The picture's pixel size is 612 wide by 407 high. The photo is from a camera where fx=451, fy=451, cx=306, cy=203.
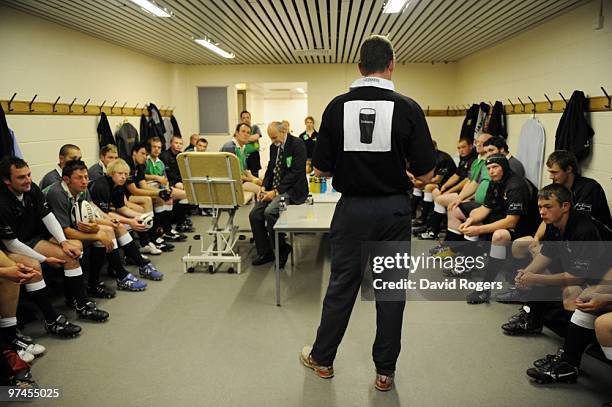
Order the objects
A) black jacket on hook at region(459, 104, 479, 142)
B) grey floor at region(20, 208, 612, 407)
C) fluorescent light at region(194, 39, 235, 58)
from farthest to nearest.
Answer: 1. black jacket on hook at region(459, 104, 479, 142)
2. fluorescent light at region(194, 39, 235, 58)
3. grey floor at region(20, 208, 612, 407)

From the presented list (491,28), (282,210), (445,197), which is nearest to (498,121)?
(491,28)

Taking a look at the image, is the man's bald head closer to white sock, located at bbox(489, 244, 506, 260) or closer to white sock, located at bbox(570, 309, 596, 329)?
white sock, located at bbox(489, 244, 506, 260)

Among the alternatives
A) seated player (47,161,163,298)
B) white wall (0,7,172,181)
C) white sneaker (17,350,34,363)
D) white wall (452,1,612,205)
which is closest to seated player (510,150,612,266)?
Answer: white wall (452,1,612,205)

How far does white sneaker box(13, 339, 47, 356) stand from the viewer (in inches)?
109

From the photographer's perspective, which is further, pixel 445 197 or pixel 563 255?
pixel 445 197

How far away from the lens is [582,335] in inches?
93.5

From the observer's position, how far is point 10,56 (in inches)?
172

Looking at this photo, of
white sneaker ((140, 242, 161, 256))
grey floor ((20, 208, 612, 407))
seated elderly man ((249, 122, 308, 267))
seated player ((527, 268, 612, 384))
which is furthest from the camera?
white sneaker ((140, 242, 161, 256))

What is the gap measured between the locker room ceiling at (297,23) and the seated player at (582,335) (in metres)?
3.02

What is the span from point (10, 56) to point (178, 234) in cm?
255

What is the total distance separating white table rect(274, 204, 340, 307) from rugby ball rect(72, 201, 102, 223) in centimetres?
153

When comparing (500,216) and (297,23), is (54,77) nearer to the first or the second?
(297,23)

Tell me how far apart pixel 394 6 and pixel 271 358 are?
134 inches

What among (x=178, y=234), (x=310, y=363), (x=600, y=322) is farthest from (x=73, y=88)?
(x=600, y=322)
